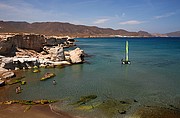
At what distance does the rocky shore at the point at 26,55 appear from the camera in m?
43.6

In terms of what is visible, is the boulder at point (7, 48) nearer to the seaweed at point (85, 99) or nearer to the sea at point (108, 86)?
the sea at point (108, 86)

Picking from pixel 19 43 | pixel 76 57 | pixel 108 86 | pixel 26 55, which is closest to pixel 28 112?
pixel 108 86

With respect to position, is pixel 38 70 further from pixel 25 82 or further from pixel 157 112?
pixel 157 112

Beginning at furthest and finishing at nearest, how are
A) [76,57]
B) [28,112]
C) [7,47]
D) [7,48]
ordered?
[76,57] < [7,48] < [7,47] < [28,112]

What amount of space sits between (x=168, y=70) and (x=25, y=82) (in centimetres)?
2978

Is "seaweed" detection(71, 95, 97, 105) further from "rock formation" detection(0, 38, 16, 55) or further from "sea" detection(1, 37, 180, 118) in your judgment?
"rock formation" detection(0, 38, 16, 55)

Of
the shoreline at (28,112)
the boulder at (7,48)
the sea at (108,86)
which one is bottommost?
the shoreline at (28,112)

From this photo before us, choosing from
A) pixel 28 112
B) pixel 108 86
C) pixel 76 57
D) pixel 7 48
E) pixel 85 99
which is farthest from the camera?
pixel 76 57

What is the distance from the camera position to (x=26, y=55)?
55.4m

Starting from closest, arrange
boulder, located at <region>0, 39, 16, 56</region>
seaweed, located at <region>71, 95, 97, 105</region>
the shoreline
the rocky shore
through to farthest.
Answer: the shoreline
seaweed, located at <region>71, 95, 97, 105</region>
the rocky shore
boulder, located at <region>0, 39, 16, 56</region>

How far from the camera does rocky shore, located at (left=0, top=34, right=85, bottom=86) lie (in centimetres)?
4358

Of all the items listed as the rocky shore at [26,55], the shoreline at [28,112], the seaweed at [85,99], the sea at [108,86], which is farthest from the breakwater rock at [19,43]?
the seaweed at [85,99]

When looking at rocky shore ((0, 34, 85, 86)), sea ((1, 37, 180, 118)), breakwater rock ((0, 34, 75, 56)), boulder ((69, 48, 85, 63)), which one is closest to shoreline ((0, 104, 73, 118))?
sea ((1, 37, 180, 118))

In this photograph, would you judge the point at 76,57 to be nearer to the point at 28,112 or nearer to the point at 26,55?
the point at 26,55
